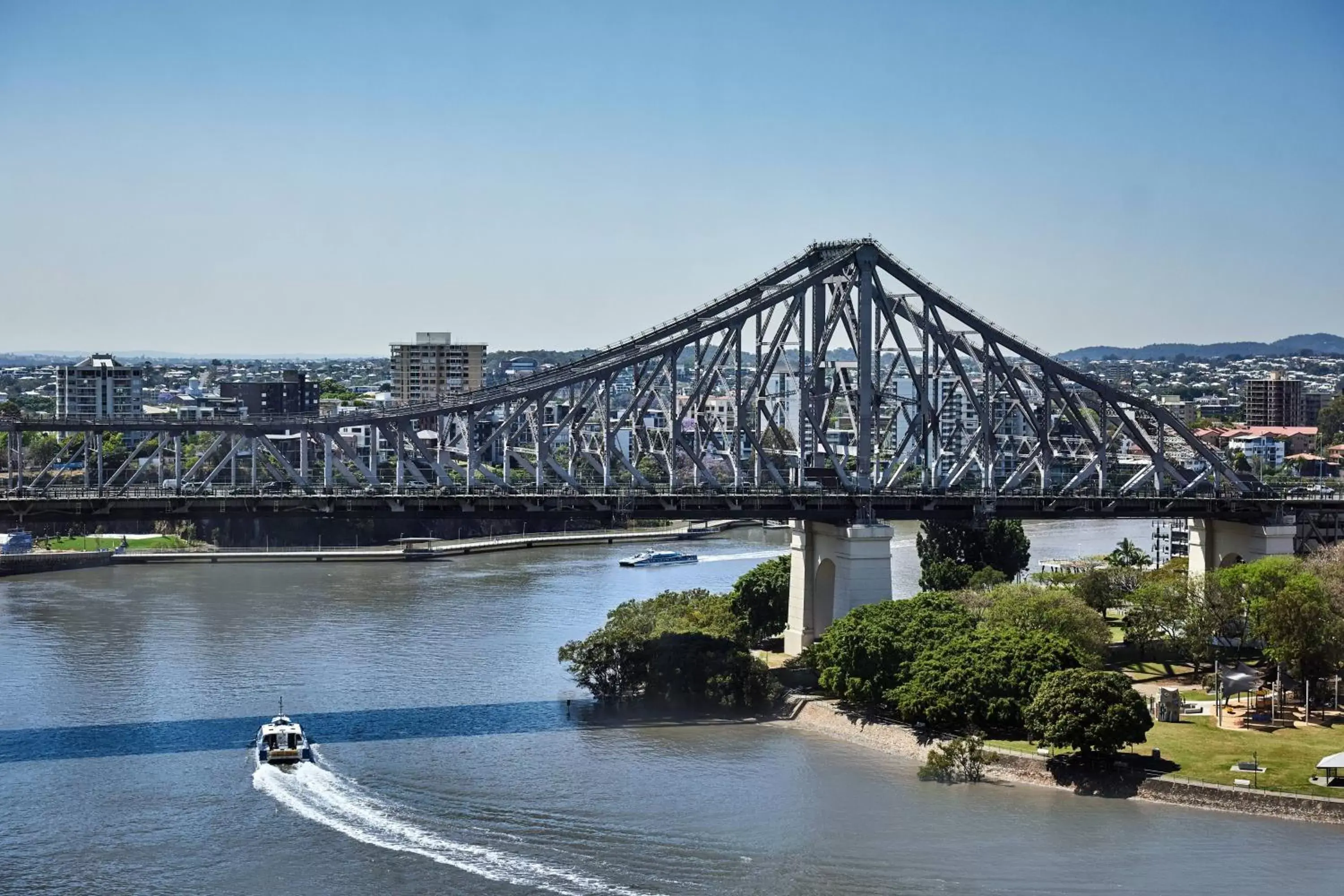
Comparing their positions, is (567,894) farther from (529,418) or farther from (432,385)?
(432,385)

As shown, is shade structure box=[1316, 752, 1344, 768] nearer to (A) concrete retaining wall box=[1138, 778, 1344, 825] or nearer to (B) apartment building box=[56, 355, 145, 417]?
(A) concrete retaining wall box=[1138, 778, 1344, 825]

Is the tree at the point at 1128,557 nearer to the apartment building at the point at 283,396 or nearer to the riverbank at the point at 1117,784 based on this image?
the riverbank at the point at 1117,784

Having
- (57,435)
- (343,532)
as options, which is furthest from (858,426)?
(57,435)

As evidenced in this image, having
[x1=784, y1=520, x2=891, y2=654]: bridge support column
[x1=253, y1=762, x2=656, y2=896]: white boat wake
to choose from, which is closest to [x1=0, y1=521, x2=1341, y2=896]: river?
[x1=253, y1=762, x2=656, y2=896]: white boat wake

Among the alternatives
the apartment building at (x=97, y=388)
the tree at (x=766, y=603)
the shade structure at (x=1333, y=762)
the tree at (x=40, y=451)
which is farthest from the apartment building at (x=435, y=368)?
the shade structure at (x=1333, y=762)

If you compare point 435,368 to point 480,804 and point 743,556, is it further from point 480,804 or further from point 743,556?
point 480,804
